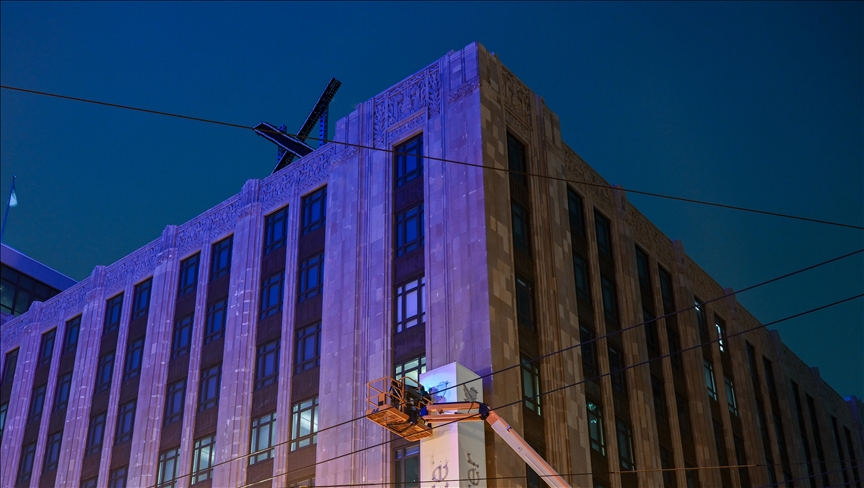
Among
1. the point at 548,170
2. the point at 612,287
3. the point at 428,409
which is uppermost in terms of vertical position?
the point at 548,170

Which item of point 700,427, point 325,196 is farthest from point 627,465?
point 325,196

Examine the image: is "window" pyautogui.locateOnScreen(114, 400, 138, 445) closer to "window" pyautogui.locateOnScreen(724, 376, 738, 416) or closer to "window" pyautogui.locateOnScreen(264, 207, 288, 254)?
"window" pyautogui.locateOnScreen(264, 207, 288, 254)

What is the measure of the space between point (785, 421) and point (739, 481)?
36.2 ft

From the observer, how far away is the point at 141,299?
60.3m

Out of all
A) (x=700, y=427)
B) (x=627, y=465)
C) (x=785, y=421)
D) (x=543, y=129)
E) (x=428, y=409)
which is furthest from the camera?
(x=785, y=421)

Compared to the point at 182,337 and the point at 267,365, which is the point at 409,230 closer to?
the point at 267,365

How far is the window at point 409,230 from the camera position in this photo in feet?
151

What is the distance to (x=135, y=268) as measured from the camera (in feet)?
202

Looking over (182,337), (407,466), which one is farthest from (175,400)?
(407,466)

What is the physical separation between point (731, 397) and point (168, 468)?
30562 mm

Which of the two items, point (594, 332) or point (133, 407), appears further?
point (133, 407)

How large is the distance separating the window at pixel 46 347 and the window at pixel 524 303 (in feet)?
109

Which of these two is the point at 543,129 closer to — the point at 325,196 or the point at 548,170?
the point at 548,170

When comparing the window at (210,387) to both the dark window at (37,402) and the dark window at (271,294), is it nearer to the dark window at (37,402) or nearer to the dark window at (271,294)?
the dark window at (271,294)
